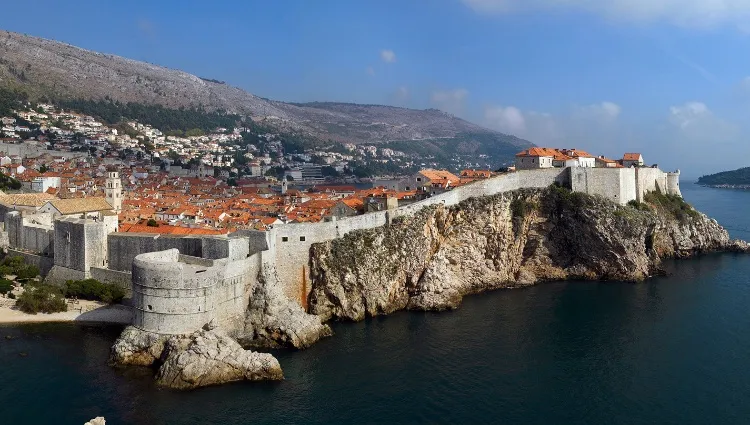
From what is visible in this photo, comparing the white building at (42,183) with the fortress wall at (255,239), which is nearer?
the fortress wall at (255,239)

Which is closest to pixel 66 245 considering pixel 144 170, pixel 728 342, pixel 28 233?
pixel 28 233

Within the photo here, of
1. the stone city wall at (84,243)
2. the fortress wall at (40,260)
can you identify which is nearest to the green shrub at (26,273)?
the fortress wall at (40,260)

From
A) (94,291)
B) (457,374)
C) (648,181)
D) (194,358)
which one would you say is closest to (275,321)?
(194,358)

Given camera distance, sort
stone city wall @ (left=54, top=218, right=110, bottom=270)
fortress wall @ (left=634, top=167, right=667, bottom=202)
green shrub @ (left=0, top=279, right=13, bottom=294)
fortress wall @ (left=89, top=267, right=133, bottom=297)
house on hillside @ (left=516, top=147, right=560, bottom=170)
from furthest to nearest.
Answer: house on hillside @ (left=516, top=147, right=560, bottom=170) → fortress wall @ (left=634, top=167, right=667, bottom=202) → stone city wall @ (left=54, top=218, right=110, bottom=270) → green shrub @ (left=0, top=279, right=13, bottom=294) → fortress wall @ (left=89, top=267, right=133, bottom=297)

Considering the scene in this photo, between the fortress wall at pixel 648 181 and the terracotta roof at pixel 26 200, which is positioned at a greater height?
the fortress wall at pixel 648 181

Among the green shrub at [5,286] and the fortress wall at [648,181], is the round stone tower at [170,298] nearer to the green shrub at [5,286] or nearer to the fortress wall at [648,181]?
A: the green shrub at [5,286]

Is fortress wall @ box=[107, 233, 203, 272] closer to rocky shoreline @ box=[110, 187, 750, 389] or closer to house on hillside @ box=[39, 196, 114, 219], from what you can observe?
rocky shoreline @ box=[110, 187, 750, 389]


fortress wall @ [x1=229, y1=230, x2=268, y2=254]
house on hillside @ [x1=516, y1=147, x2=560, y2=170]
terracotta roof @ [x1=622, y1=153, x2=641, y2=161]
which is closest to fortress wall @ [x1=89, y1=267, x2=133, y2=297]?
fortress wall @ [x1=229, y1=230, x2=268, y2=254]
